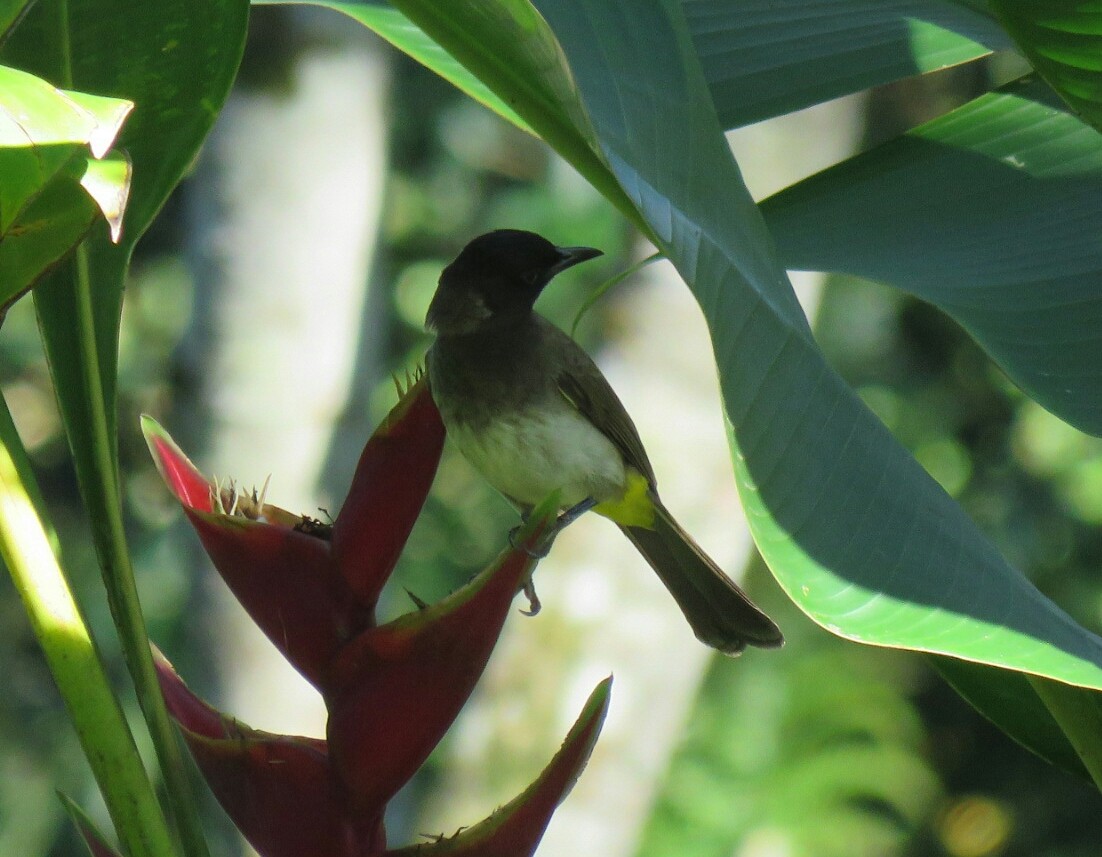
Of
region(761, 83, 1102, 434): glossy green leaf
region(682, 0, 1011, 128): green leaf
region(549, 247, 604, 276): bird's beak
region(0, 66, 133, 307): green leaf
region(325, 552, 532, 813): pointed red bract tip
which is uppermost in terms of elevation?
region(0, 66, 133, 307): green leaf

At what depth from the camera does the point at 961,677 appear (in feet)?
4.24

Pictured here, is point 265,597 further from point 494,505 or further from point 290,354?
point 494,505

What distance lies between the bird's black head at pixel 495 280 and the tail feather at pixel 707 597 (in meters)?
0.38

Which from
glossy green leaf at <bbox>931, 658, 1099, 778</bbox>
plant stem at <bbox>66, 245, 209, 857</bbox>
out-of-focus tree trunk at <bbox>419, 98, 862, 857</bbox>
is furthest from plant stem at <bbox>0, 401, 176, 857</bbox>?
out-of-focus tree trunk at <bbox>419, 98, 862, 857</bbox>

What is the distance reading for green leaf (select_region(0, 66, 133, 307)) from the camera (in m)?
0.64

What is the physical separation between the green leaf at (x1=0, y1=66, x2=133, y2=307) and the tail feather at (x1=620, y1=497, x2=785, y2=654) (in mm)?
1065

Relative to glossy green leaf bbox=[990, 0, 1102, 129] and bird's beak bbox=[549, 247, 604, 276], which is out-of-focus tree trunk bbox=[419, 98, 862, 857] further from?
glossy green leaf bbox=[990, 0, 1102, 129]

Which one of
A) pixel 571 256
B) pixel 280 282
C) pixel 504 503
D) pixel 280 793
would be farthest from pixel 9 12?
pixel 504 503

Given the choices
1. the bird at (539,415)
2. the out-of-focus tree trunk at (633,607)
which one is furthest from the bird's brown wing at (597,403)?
the out-of-focus tree trunk at (633,607)

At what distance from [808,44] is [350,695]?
0.83m

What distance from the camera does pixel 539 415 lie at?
6.66 feet

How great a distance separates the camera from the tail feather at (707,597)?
1.80 meters

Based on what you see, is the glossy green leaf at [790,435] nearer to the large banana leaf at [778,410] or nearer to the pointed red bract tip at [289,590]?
the large banana leaf at [778,410]

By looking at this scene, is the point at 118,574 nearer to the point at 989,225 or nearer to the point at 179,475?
the point at 179,475
